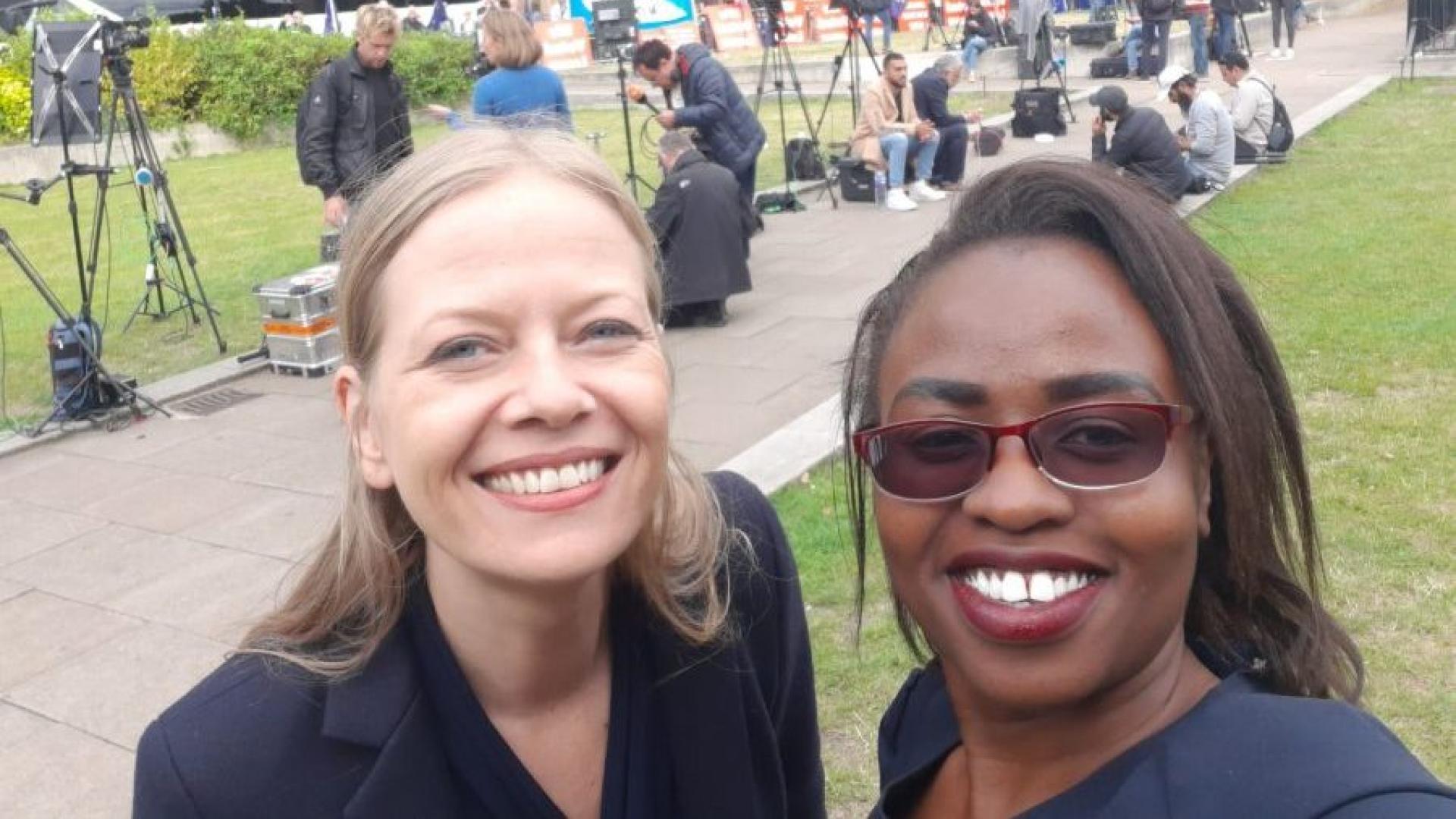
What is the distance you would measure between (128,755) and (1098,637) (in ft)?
11.3

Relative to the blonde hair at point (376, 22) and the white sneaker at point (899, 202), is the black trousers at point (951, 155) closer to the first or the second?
the white sneaker at point (899, 202)

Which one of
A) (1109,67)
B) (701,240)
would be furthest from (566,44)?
(701,240)

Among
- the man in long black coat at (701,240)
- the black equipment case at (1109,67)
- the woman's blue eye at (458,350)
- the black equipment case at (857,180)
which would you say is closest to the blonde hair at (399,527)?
the woman's blue eye at (458,350)

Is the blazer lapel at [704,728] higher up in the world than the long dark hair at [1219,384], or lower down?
lower down

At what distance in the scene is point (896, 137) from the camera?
455 inches

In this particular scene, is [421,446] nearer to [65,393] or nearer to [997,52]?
[65,393]

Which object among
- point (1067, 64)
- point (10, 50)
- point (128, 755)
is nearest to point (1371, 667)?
point (128, 755)

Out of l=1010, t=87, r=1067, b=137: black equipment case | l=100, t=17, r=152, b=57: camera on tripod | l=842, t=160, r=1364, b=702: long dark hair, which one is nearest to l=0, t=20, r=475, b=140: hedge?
l=1010, t=87, r=1067, b=137: black equipment case

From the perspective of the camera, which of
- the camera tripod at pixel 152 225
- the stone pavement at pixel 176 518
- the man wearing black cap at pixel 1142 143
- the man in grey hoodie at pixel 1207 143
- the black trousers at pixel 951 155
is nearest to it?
the stone pavement at pixel 176 518

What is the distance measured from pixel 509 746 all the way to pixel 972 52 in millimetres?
21439

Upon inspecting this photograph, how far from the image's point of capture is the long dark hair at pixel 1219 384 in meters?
1.24

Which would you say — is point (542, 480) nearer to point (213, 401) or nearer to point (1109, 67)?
point (213, 401)

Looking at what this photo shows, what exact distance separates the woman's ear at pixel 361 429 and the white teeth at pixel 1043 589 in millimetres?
752

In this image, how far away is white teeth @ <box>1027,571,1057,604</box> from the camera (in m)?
1.17
